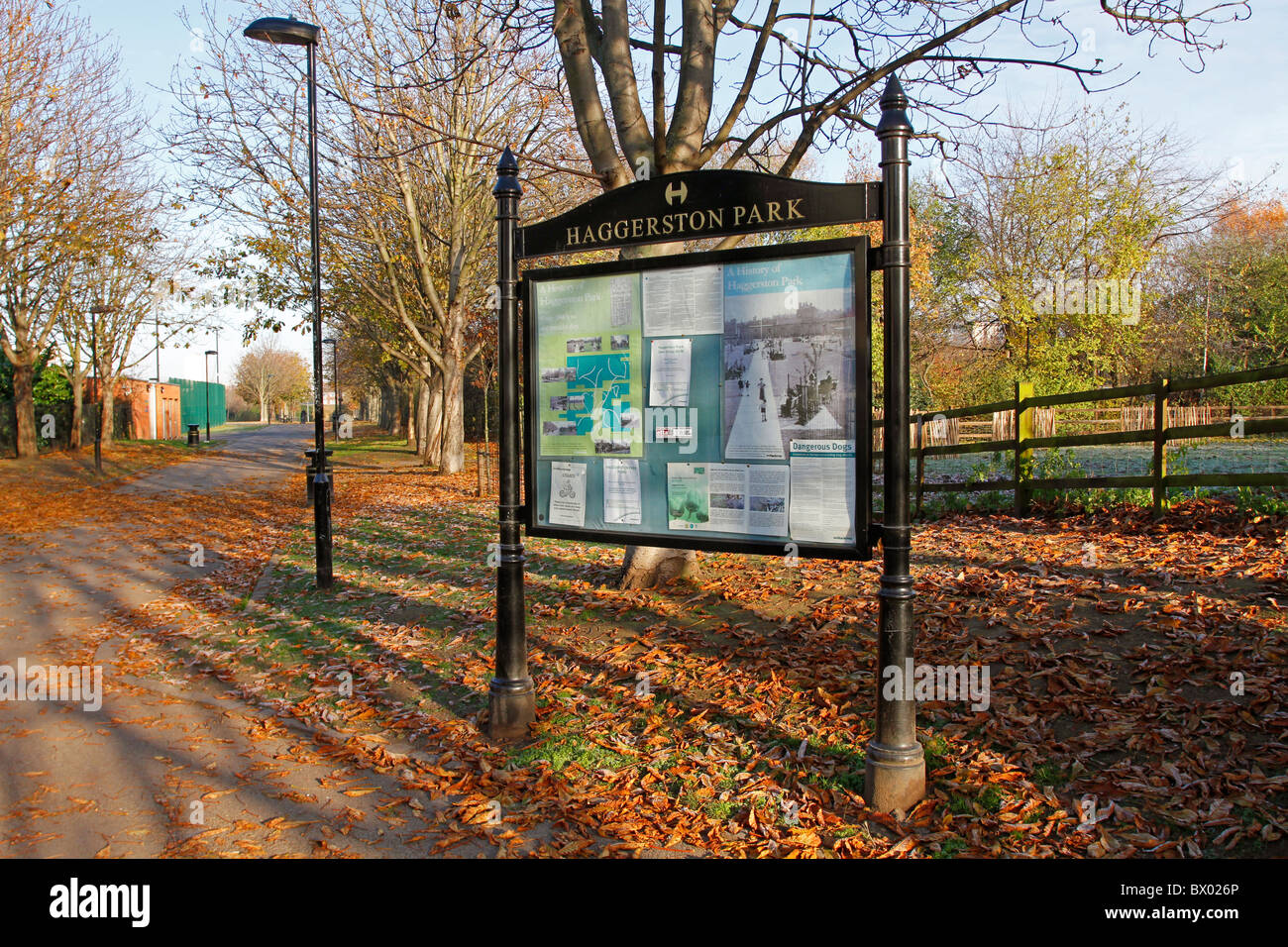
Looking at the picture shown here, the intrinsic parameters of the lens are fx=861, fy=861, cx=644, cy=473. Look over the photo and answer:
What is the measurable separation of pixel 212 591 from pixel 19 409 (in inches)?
993

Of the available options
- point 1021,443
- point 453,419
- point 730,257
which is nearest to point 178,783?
point 730,257

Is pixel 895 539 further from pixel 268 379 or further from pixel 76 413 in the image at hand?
pixel 268 379

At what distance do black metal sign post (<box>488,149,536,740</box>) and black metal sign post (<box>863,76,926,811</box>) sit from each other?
2198 millimetres

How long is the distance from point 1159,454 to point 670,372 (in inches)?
264

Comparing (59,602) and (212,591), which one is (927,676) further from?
(59,602)

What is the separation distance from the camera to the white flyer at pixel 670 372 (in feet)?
16.3

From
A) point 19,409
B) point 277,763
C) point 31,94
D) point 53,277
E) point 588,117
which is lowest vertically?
point 277,763

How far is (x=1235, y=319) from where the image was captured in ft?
104

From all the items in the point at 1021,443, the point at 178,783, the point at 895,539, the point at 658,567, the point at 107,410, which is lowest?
the point at 178,783

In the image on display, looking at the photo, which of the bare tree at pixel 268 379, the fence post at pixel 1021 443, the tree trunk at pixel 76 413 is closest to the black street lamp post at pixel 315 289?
the fence post at pixel 1021 443

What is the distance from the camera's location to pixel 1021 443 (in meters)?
10.9

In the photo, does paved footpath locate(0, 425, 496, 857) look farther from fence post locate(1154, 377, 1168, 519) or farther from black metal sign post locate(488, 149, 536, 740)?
fence post locate(1154, 377, 1168, 519)

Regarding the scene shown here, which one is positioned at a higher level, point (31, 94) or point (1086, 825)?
point (31, 94)
